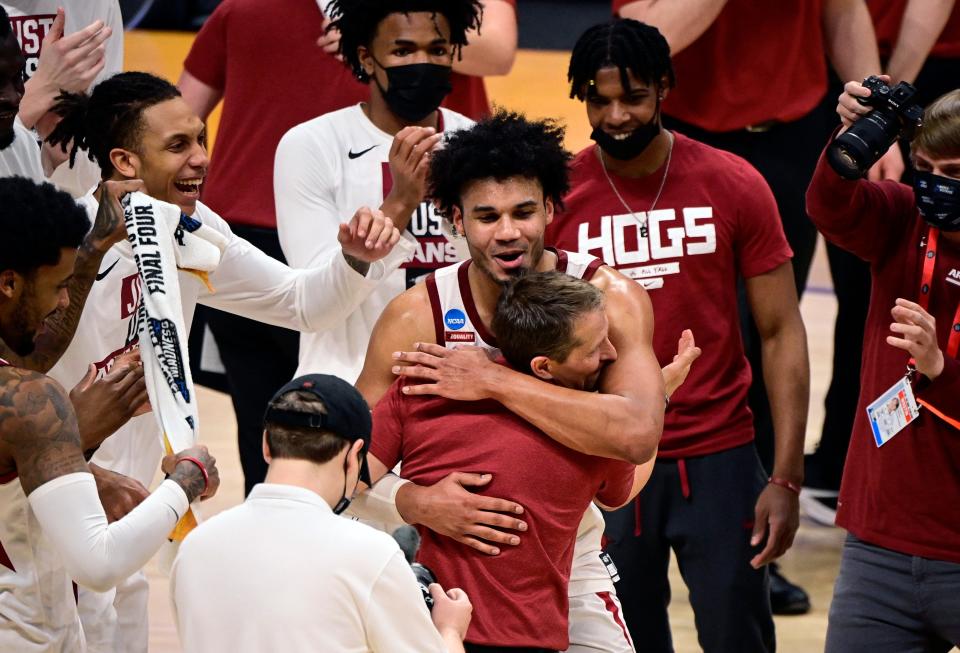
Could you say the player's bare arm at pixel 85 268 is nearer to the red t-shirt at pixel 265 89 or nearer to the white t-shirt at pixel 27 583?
the white t-shirt at pixel 27 583

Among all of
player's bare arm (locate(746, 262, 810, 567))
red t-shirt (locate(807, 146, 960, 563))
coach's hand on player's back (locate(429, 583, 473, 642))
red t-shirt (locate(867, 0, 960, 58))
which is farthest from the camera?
red t-shirt (locate(867, 0, 960, 58))

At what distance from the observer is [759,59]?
217 inches

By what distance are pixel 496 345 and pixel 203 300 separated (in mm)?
1106

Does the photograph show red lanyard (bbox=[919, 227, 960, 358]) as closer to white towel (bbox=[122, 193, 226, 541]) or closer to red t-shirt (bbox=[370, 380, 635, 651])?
red t-shirt (bbox=[370, 380, 635, 651])

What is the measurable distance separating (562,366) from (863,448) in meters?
1.03

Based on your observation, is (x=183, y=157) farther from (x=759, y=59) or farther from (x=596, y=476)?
(x=759, y=59)

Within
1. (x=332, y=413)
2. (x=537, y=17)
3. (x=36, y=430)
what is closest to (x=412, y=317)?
(x=332, y=413)

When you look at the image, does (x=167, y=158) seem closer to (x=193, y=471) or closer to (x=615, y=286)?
(x=193, y=471)

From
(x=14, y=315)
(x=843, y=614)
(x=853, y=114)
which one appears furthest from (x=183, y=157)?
(x=843, y=614)

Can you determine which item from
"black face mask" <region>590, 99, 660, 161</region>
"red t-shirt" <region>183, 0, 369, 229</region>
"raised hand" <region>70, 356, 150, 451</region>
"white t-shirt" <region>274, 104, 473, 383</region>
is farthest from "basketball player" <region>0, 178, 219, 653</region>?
"red t-shirt" <region>183, 0, 369, 229</region>

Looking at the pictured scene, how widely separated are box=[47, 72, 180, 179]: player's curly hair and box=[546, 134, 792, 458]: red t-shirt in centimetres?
128

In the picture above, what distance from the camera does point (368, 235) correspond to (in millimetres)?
4090

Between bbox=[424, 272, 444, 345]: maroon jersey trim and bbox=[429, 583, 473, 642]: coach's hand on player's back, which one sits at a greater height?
bbox=[424, 272, 444, 345]: maroon jersey trim

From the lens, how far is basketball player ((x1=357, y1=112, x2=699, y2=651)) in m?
3.31
